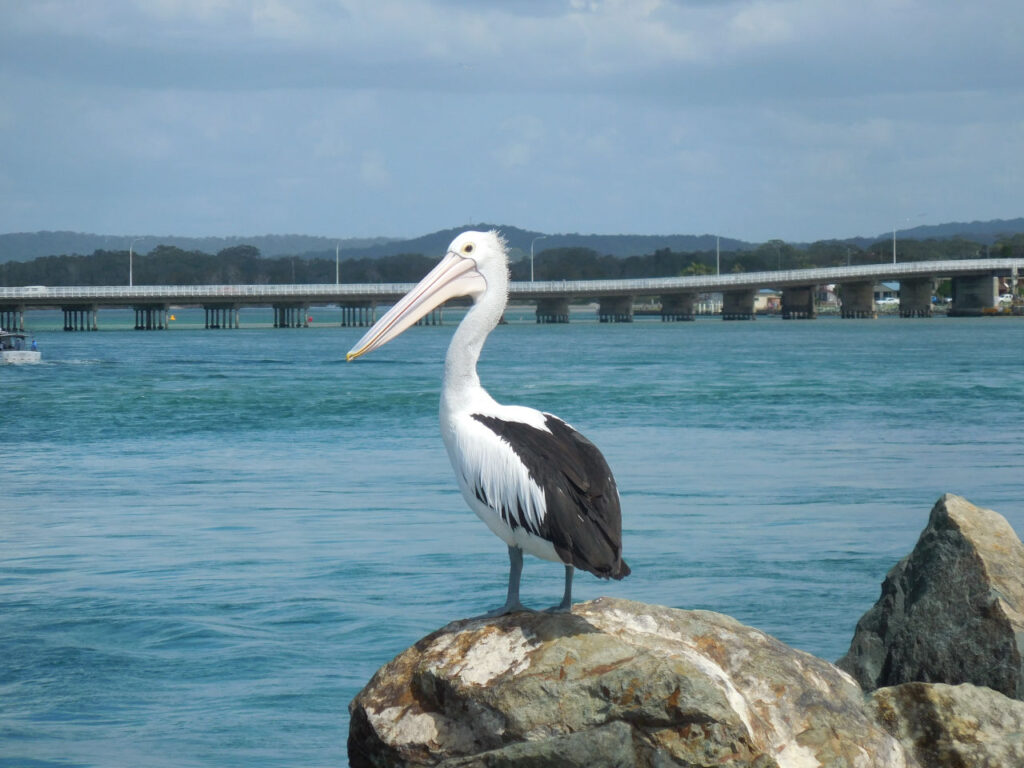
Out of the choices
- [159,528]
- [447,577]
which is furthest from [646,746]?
[159,528]

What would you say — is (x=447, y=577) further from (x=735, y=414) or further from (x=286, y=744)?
(x=735, y=414)

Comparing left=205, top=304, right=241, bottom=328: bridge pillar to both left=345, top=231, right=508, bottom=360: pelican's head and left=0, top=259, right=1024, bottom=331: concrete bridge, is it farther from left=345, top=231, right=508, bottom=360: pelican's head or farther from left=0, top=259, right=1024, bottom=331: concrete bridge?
left=345, top=231, right=508, bottom=360: pelican's head

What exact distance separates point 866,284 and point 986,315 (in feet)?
47.2

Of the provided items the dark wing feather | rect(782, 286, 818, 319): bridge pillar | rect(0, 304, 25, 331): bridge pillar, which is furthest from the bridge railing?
the dark wing feather

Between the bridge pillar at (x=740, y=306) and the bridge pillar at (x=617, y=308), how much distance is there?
45.0ft

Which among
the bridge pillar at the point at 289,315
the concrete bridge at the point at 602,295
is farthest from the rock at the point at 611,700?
the bridge pillar at the point at 289,315

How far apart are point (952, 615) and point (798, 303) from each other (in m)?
149

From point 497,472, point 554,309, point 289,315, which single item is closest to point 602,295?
point 554,309

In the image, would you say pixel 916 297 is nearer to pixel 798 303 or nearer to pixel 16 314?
pixel 798 303

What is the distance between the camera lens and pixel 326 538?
14.6m

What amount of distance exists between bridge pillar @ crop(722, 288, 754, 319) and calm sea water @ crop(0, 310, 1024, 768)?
117m

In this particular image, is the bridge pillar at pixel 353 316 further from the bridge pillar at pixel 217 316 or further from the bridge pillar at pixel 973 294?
the bridge pillar at pixel 973 294

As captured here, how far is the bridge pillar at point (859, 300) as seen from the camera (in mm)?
147038

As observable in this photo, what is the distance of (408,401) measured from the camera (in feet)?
124
